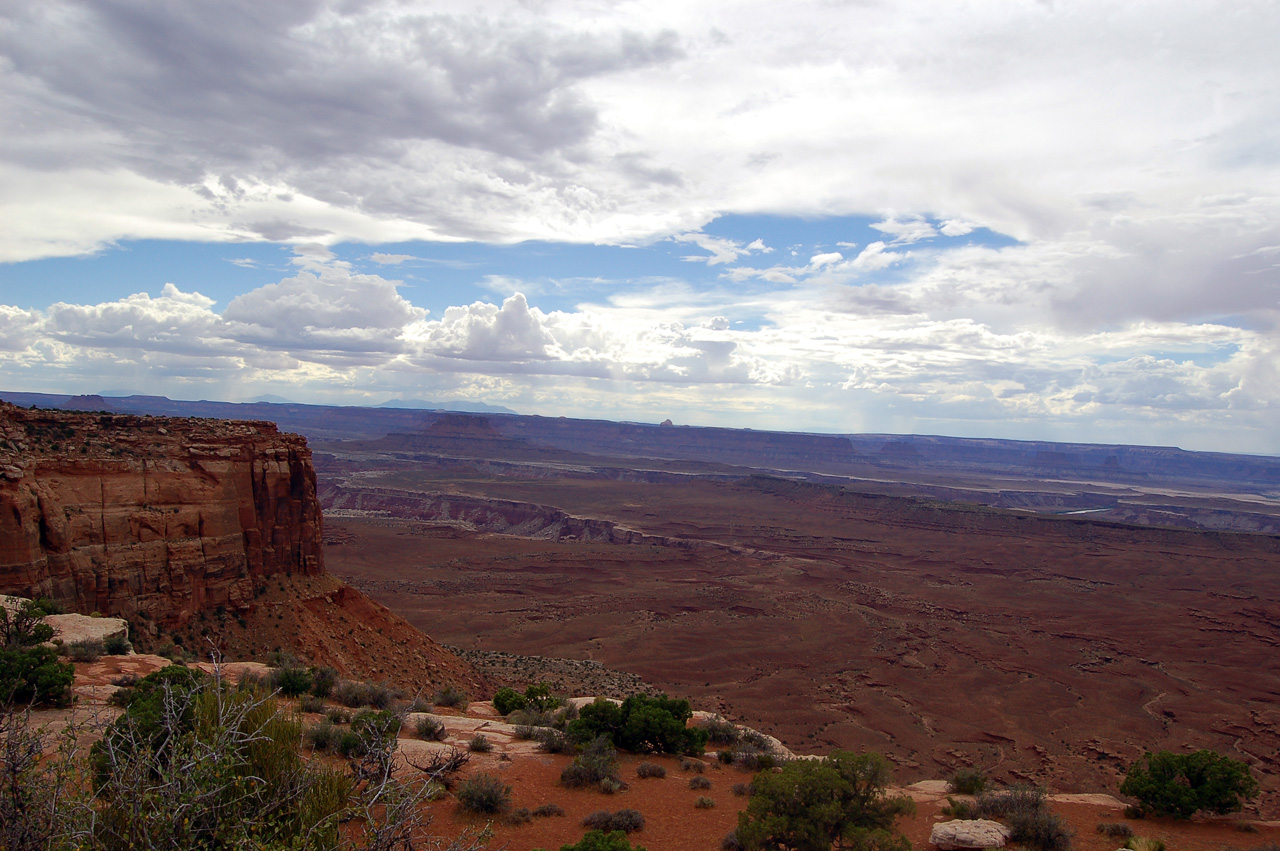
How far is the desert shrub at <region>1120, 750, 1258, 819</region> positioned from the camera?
1214 centimetres

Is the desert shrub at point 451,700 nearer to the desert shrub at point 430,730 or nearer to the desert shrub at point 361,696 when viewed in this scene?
the desert shrub at point 361,696

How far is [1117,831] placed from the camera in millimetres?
11086

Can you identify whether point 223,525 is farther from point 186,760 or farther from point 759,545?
point 759,545

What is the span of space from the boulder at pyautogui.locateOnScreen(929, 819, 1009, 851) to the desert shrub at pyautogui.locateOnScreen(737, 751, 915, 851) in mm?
868

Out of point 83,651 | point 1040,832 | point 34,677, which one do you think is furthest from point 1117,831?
point 83,651

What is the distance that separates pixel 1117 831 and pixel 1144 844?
1558 mm

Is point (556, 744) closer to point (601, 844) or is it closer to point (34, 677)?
point (601, 844)

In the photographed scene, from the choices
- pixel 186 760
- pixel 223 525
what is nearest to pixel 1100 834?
pixel 186 760

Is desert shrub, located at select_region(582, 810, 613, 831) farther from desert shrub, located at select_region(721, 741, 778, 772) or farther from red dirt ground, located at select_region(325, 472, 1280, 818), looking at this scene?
red dirt ground, located at select_region(325, 472, 1280, 818)

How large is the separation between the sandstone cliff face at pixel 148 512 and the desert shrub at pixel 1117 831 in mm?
24096

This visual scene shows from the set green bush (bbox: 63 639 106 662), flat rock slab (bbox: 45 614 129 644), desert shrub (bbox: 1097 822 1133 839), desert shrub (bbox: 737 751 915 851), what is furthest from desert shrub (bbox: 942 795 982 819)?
flat rock slab (bbox: 45 614 129 644)

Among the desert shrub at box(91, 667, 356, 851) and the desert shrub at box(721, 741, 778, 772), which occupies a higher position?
the desert shrub at box(91, 667, 356, 851)

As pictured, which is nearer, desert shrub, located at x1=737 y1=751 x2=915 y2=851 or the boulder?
desert shrub, located at x1=737 y1=751 x2=915 y2=851

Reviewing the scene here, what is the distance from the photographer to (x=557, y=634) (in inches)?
1678
